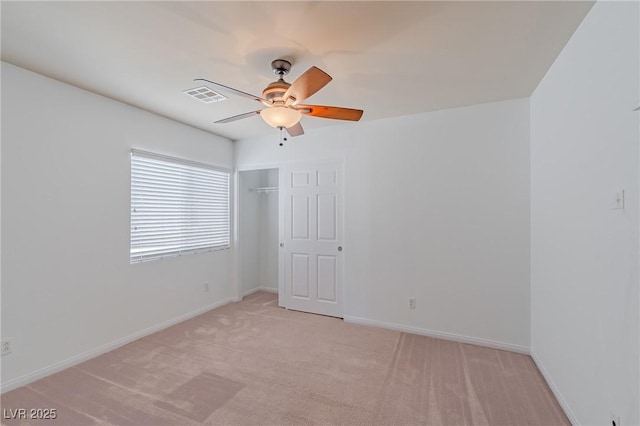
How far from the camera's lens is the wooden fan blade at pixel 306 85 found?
5.38 ft

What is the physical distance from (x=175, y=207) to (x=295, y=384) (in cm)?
266

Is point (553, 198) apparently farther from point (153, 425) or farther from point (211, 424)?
point (153, 425)

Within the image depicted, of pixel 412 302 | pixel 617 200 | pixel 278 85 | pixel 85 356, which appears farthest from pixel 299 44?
pixel 85 356

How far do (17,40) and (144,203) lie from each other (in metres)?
1.74

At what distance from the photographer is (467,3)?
156 cm

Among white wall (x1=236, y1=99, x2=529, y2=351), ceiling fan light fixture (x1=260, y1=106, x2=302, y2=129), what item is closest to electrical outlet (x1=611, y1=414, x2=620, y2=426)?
white wall (x1=236, y1=99, x2=529, y2=351)

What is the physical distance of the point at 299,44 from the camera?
195 centimetres

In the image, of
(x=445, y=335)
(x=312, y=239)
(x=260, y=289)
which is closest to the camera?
(x=445, y=335)

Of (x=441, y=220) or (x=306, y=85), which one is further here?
(x=441, y=220)

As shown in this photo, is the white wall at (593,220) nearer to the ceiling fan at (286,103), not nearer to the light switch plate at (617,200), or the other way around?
the light switch plate at (617,200)

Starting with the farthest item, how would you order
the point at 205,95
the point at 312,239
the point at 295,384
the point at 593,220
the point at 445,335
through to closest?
the point at 312,239, the point at 445,335, the point at 205,95, the point at 295,384, the point at 593,220

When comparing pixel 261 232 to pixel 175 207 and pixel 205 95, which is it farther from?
pixel 205 95

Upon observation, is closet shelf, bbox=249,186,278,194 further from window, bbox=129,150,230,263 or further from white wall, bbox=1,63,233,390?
white wall, bbox=1,63,233,390

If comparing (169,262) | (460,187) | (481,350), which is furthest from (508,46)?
(169,262)
